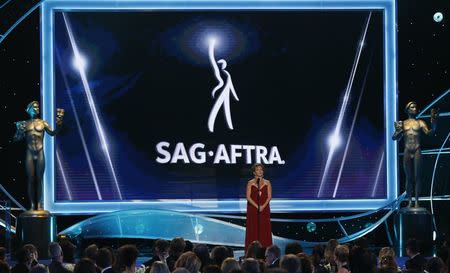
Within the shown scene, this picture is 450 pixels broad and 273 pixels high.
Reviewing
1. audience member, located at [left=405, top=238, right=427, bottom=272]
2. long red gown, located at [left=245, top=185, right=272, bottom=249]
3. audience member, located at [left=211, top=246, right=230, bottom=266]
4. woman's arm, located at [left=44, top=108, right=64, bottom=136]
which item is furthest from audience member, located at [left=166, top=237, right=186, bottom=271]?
woman's arm, located at [left=44, top=108, right=64, bottom=136]

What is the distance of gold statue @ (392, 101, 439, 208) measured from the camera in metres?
11.8

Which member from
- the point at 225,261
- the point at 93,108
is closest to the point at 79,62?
the point at 93,108

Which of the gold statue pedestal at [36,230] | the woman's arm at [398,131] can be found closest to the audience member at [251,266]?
the gold statue pedestal at [36,230]

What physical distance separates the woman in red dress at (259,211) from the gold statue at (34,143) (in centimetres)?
233

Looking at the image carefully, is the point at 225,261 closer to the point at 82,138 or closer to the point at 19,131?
the point at 19,131

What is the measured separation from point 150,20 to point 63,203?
2.49 metres

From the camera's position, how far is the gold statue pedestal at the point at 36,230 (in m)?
11.3

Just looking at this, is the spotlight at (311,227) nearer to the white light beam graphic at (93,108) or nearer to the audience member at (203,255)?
the white light beam graphic at (93,108)

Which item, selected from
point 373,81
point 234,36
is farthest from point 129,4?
point 373,81

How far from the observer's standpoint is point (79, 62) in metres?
12.4

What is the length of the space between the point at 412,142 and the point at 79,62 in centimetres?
→ 414

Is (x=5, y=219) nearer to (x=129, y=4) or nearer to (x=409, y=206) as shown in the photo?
(x=129, y=4)

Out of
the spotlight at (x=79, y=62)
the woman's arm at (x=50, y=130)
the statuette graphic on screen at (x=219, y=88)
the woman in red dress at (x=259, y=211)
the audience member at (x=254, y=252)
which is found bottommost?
the audience member at (x=254, y=252)

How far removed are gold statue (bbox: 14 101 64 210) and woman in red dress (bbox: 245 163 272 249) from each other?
2327 mm
